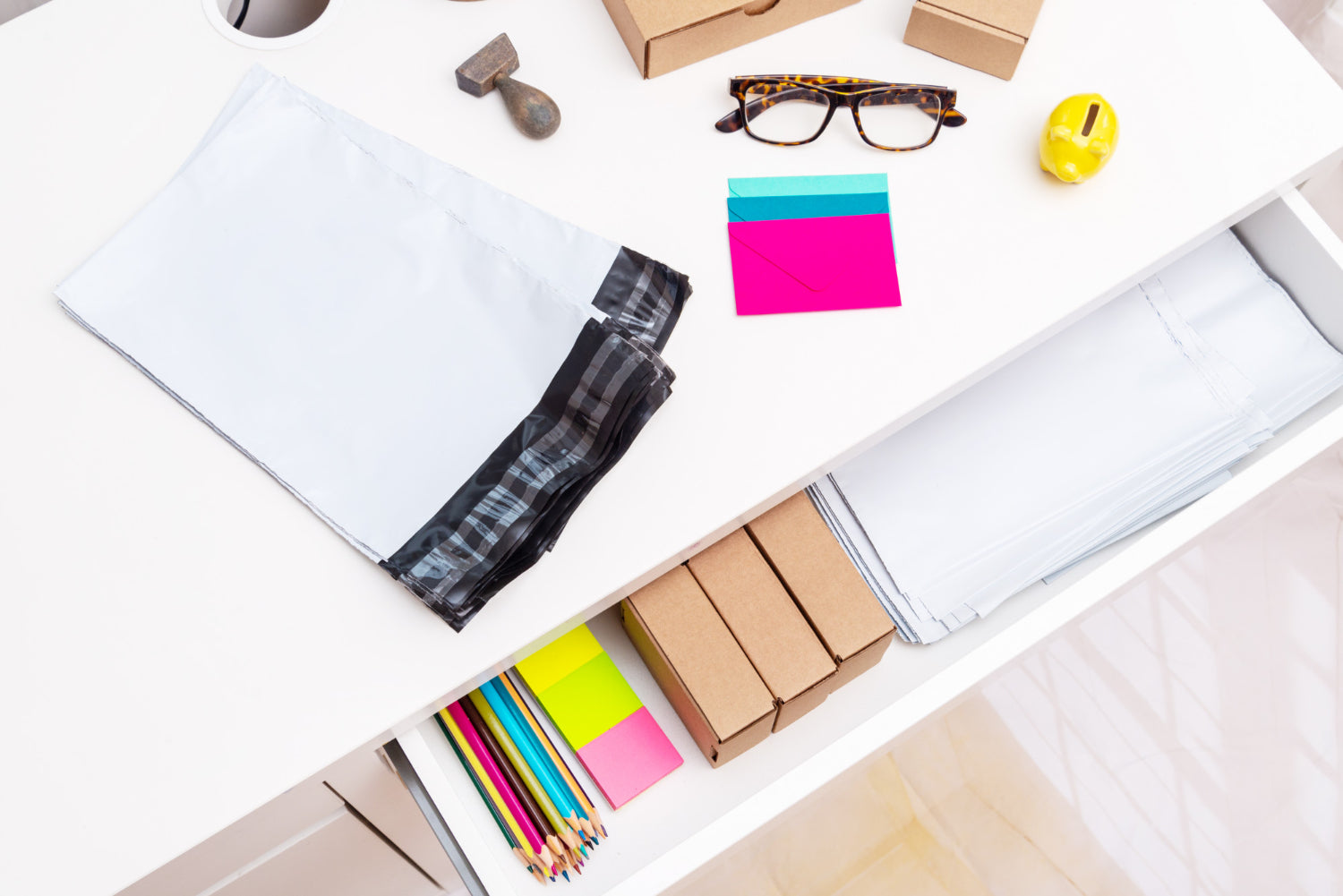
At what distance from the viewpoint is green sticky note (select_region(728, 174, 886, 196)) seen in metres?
0.82

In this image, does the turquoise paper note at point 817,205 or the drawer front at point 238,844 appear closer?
the drawer front at point 238,844

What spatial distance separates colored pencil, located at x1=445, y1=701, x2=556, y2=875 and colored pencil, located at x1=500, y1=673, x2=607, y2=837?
40 millimetres

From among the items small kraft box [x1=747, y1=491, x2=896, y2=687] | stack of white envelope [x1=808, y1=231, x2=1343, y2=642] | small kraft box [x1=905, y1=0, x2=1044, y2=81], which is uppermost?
small kraft box [x1=905, y1=0, x2=1044, y2=81]

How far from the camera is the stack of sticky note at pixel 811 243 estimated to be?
79cm

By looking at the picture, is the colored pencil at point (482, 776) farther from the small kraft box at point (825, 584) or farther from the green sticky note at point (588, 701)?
the small kraft box at point (825, 584)

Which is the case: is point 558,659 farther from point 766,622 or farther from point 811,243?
point 811,243

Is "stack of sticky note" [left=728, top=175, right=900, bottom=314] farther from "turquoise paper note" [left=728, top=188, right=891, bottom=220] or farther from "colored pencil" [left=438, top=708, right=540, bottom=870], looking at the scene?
"colored pencil" [left=438, top=708, right=540, bottom=870]

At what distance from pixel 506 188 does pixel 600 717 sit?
0.43m

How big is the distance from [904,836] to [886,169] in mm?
908

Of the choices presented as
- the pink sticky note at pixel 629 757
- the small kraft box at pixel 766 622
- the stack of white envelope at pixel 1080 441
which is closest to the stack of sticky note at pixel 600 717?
the pink sticky note at pixel 629 757

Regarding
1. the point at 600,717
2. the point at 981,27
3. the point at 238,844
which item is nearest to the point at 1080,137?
the point at 981,27

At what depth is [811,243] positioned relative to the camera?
81 cm

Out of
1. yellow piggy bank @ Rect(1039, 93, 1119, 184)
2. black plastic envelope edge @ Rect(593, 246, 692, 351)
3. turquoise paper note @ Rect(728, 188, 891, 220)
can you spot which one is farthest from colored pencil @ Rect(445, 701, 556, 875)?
yellow piggy bank @ Rect(1039, 93, 1119, 184)

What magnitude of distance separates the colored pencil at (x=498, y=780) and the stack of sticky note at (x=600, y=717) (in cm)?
6
